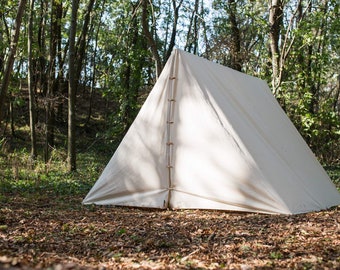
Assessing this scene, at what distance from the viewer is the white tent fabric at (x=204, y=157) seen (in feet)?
19.8

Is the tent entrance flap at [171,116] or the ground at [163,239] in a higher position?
the tent entrance flap at [171,116]

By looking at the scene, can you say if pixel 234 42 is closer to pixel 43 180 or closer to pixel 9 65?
pixel 43 180

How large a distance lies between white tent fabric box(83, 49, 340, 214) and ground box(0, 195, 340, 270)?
0.92ft

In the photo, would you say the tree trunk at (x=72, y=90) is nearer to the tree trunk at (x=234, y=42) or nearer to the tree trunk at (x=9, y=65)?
the tree trunk at (x=9, y=65)

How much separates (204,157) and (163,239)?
85.9 inches

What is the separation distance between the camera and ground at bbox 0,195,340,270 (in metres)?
3.51

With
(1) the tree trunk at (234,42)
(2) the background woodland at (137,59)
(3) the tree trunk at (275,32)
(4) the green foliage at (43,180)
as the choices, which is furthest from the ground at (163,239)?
(1) the tree trunk at (234,42)

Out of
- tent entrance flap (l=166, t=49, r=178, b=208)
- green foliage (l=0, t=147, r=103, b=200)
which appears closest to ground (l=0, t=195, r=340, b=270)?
tent entrance flap (l=166, t=49, r=178, b=208)

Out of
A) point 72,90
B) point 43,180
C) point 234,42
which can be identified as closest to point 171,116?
point 43,180

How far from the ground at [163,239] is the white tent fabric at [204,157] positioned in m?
0.28

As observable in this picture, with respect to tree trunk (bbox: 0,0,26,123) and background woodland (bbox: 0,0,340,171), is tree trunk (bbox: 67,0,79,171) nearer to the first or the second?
background woodland (bbox: 0,0,340,171)

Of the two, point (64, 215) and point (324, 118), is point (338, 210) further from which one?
point (324, 118)

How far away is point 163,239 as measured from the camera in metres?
4.37

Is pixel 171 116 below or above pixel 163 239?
above
